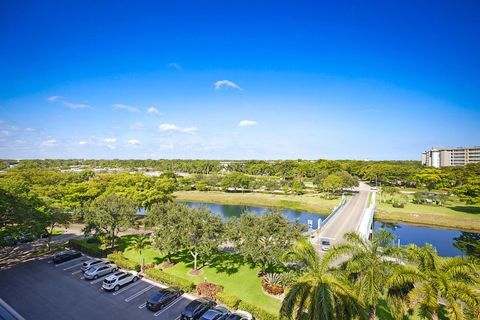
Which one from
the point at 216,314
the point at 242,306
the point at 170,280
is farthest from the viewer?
the point at 170,280

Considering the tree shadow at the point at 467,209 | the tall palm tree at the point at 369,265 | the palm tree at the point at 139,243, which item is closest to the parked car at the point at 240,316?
the tall palm tree at the point at 369,265

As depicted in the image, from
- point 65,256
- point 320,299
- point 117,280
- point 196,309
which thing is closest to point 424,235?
point 196,309

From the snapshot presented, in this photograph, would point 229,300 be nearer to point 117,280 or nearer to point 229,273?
point 229,273

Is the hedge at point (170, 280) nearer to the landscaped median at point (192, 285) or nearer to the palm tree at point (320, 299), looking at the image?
the landscaped median at point (192, 285)

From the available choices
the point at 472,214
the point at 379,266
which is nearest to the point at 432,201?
the point at 472,214

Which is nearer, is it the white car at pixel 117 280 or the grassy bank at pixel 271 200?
the white car at pixel 117 280

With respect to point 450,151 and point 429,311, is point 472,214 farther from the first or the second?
point 450,151
